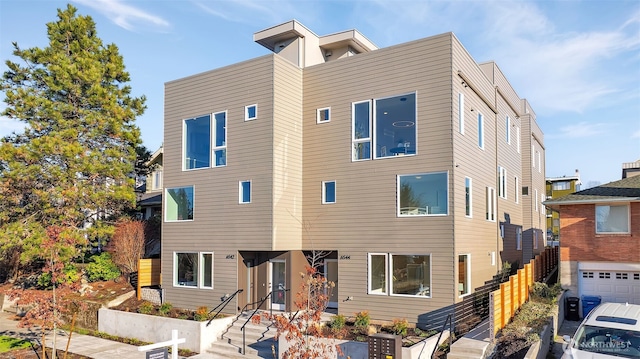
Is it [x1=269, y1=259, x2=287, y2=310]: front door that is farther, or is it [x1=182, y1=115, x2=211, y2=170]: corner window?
[x1=182, y1=115, x2=211, y2=170]: corner window

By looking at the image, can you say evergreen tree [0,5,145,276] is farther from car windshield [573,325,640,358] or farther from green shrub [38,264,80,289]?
car windshield [573,325,640,358]

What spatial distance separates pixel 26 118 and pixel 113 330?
396 inches

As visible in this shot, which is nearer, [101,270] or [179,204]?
[179,204]

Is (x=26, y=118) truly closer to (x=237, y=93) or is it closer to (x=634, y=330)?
(x=237, y=93)

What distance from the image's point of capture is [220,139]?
710 inches

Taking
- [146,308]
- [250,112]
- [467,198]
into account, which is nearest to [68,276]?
[146,308]

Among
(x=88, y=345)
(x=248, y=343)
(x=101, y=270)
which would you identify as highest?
(x=101, y=270)

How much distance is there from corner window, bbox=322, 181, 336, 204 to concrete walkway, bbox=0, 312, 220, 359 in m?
6.05

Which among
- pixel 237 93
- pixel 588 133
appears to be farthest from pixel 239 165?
pixel 588 133

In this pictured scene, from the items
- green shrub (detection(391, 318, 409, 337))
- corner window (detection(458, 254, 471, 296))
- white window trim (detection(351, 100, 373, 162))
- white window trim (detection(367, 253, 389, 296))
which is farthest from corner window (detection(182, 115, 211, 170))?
corner window (detection(458, 254, 471, 296))

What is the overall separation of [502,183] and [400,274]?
26.0 feet

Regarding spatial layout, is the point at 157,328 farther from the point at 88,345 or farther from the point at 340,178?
the point at 340,178

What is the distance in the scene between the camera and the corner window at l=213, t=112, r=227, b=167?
17.8m

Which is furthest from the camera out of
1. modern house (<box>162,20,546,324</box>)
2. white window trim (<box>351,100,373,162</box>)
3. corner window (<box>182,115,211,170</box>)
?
corner window (<box>182,115,211,170</box>)
